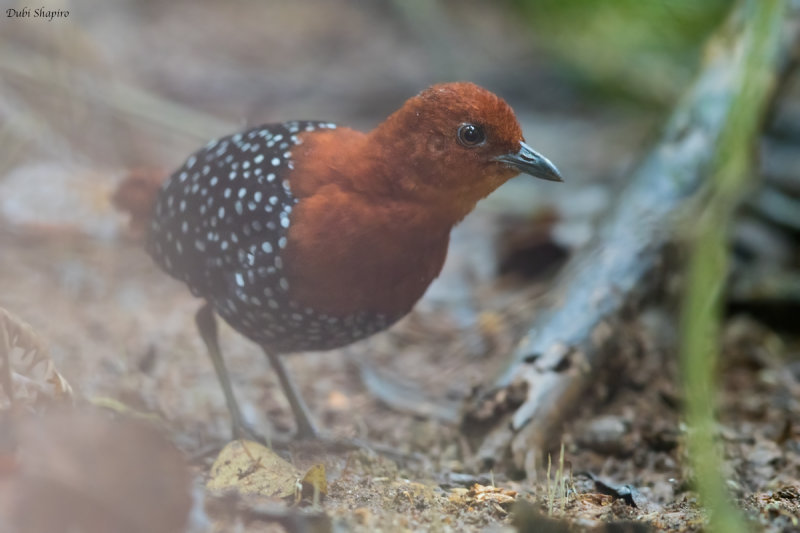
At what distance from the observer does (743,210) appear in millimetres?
5293

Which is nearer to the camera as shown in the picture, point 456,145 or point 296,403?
point 456,145

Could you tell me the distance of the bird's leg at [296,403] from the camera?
3.60 meters

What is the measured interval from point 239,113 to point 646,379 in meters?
4.05

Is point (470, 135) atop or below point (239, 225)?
atop

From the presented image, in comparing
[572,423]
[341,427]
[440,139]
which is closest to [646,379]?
[572,423]

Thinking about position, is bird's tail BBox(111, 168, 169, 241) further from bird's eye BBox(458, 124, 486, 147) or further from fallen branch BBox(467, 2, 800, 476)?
fallen branch BBox(467, 2, 800, 476)

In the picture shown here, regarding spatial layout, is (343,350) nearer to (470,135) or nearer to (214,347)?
(214,347)

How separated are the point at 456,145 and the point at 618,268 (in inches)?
59.9

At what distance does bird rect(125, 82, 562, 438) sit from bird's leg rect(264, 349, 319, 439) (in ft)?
1.99

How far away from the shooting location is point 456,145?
2828 mm

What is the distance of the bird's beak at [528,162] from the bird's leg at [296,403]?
1380mm

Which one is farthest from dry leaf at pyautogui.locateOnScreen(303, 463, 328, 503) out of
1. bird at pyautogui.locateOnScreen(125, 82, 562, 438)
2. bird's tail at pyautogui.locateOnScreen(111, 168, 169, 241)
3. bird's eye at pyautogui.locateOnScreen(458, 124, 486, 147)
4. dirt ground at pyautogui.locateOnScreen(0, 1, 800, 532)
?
bird's tail at pyautogui.locateOnScreen(111, 168, 169, 241)

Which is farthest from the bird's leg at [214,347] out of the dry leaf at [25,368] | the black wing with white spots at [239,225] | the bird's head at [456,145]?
the bird's head at [456,145]

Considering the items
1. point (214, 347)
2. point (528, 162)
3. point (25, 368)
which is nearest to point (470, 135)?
point (528, 162)
